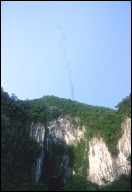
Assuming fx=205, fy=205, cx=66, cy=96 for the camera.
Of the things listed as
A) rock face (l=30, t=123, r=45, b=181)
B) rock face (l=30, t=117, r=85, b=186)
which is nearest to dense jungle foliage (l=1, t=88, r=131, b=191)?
rock face (l=30, t=123, r=45, b=181)

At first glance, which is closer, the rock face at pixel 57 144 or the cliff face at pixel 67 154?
the cliff face at pixel 67 154

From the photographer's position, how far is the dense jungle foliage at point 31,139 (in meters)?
20.9

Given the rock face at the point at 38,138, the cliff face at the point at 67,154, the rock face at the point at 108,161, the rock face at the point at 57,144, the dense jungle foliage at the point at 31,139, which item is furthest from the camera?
the rock face at the point at 57,144

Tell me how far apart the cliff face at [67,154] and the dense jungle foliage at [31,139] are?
0.81 m

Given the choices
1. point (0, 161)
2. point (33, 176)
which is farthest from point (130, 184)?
point (0, 161)

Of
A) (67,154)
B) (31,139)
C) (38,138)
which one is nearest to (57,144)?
(67,154)

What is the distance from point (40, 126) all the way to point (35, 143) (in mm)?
3736

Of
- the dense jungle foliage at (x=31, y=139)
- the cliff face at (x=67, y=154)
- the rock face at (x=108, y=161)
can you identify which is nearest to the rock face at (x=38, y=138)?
the cliff face at (x=67, y=154)

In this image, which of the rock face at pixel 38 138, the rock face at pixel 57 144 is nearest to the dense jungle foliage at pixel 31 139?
the rock face at pixel 38 138

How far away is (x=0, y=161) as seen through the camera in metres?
21.5

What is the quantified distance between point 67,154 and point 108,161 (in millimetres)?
6379

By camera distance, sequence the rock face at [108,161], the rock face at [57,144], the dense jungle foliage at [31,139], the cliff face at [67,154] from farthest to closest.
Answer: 1. the rock face at [57,144]
2. the cliff face at [67,154]
3. the rock face at [108,161]
4. the dense jungle foliage at [31,139]

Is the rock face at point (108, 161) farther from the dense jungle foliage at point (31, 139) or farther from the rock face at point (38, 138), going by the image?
the rock face at point (38, 138)

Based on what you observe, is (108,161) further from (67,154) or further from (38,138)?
(38,138)
